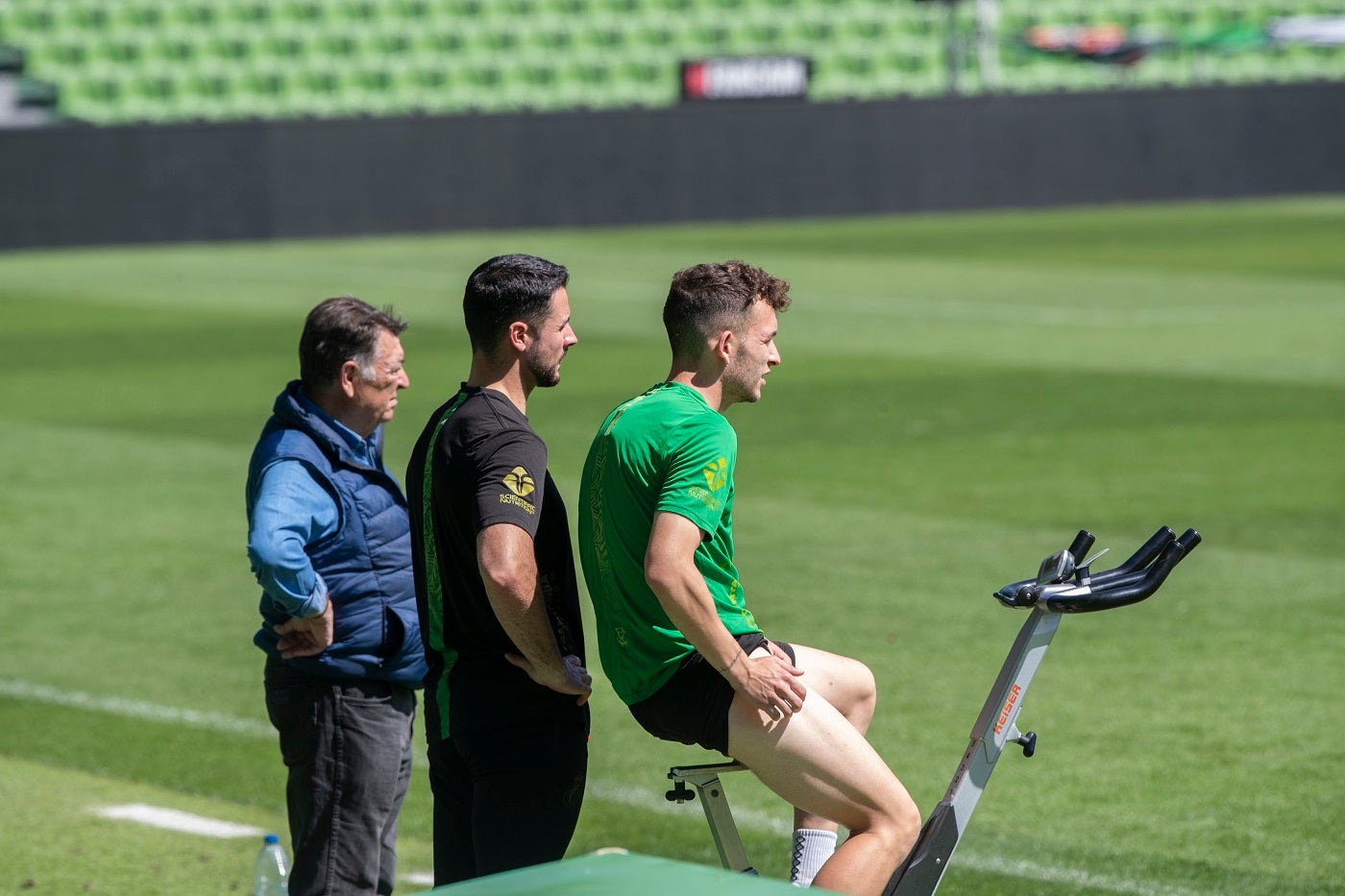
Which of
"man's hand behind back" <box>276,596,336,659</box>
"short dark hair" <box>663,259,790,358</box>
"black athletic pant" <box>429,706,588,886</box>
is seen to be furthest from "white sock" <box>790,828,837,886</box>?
"man's hand behind back" <box>276,596,336,659</box>

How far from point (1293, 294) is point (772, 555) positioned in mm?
14044

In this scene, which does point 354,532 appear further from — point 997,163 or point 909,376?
point 997,163

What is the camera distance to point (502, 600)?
4625mm

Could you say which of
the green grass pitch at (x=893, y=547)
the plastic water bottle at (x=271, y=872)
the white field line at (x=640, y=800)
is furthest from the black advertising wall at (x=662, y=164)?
the plastic water bottle at (x=271, y=872)

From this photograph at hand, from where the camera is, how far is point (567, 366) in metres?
18.5

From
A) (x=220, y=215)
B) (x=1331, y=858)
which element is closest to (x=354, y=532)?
(x=1331, y=858)

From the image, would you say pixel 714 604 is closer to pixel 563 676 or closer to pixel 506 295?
pixel 563 676

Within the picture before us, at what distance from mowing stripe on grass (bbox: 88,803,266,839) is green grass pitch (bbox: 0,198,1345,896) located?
63mm

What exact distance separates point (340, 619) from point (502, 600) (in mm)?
915

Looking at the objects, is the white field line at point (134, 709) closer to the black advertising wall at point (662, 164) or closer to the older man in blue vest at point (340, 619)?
the older man in blue vest at point (340, 619)

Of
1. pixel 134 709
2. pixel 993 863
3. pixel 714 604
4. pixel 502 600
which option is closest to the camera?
pixel 714 604

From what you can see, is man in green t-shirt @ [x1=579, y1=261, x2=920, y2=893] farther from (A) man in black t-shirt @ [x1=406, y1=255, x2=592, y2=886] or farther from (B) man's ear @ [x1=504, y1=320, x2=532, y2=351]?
(B) man's ear @ [x1=504, y1=320, x2=532, y2=351]

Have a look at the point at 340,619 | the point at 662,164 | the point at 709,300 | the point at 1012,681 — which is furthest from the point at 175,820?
the point at 662,164

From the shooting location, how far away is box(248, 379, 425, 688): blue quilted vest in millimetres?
5395
